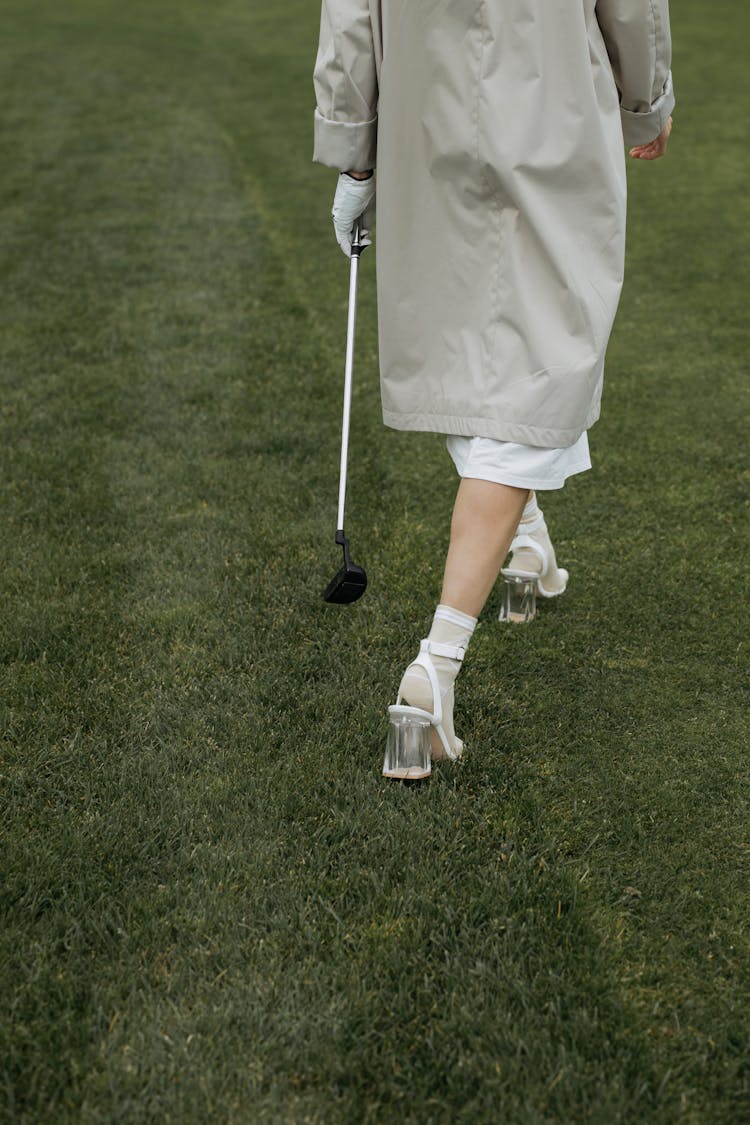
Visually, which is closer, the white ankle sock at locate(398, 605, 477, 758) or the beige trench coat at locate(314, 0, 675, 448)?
the beige trench coat at locate(314, 0, 675, 448)

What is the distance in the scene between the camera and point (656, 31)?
8.66 feet

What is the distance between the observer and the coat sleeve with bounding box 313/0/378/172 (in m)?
2.59

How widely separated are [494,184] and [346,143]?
15.8 inches

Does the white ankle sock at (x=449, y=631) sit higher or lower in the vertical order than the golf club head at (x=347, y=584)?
higher

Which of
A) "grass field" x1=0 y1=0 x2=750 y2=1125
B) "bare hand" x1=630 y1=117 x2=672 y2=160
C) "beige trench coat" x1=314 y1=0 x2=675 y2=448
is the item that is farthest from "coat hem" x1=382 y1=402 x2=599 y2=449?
"bare hand" x1=630 y1=117 x2=672 y2=160

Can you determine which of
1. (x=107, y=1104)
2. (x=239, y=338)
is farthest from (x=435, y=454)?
(x=107, y=1104)

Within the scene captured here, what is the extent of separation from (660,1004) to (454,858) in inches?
18.7

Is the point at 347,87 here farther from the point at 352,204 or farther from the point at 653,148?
the point at 653,148

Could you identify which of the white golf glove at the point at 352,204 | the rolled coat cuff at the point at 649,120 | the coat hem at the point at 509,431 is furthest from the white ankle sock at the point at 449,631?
the rolled coat cuff at the point at 649,120

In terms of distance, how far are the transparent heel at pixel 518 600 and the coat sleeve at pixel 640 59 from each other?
1096 millimetres

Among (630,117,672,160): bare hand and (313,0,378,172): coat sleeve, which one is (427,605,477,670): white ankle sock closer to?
(313,0,378,172): coat sleeve

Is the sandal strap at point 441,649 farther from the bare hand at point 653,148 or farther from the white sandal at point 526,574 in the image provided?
the bare hand at point 653,148

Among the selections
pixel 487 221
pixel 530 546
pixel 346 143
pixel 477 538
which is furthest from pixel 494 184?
pixel 530 546

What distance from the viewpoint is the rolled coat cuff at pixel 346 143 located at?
8.92 feet
